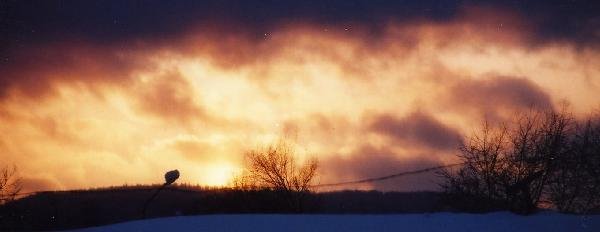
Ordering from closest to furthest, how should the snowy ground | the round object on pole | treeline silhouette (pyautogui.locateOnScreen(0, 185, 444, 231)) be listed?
the snowy ground → the round object on pole → treeline silhouette (pyautogui.locateOnScreen(0, 185, 444, 231))

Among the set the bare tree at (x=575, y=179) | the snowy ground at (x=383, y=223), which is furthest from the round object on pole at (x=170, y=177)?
the bare tree at (x=575, y=179)

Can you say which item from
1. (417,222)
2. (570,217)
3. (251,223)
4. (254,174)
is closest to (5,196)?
(254,174)

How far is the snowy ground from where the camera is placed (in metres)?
12.8

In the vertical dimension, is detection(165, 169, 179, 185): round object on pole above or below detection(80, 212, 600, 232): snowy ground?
above

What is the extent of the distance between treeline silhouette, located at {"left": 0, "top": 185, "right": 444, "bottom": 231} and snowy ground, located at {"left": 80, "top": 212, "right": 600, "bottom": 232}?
37.8 ft

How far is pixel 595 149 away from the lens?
29422mm

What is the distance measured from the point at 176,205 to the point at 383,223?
73864mm

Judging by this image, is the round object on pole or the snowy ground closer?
the snowy ground

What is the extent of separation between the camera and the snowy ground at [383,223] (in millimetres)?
12781

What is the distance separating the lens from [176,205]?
82438mm

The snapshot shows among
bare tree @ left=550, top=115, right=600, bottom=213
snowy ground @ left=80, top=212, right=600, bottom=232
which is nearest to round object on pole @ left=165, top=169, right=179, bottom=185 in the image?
snowy ground @ left=80, top=212, right=600, bottom=232

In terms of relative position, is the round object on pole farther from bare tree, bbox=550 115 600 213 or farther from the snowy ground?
bare tree, bbox=550 115 600 213

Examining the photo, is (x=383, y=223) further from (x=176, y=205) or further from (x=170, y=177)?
(x=176, y=205)

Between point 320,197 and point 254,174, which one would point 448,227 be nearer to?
point 254,174
